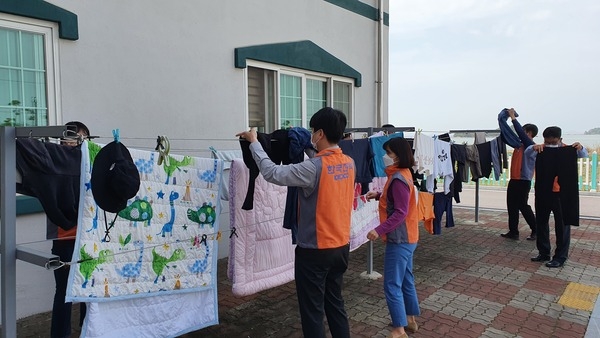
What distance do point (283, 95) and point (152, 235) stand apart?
14.7 feet

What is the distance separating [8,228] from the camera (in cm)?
258

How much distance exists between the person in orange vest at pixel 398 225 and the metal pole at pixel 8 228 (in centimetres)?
259

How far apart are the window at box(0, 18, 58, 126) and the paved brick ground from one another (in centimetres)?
204

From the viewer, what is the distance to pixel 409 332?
4.30 m

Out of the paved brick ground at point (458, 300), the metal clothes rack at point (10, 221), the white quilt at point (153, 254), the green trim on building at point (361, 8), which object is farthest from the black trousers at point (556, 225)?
the metal clothes rack at point (10, 221)

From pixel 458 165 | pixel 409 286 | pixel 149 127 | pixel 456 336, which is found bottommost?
pixel 456 336

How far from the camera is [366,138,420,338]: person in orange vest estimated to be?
150 inches

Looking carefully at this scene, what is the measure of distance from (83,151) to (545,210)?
6171mm

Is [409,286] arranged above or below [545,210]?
below

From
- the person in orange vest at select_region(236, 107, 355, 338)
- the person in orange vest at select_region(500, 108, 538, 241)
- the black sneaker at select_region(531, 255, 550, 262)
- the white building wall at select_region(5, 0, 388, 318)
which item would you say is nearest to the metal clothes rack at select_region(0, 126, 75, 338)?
the person in orange vest at select_region(236, 107, 355, 338)

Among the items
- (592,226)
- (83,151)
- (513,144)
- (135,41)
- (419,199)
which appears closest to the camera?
(83,151)

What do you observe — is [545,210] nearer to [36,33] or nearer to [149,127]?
[149,127]

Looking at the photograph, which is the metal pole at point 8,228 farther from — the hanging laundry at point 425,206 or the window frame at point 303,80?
the window frame at point 303,80

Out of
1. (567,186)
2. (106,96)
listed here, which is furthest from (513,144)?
(106,96)
